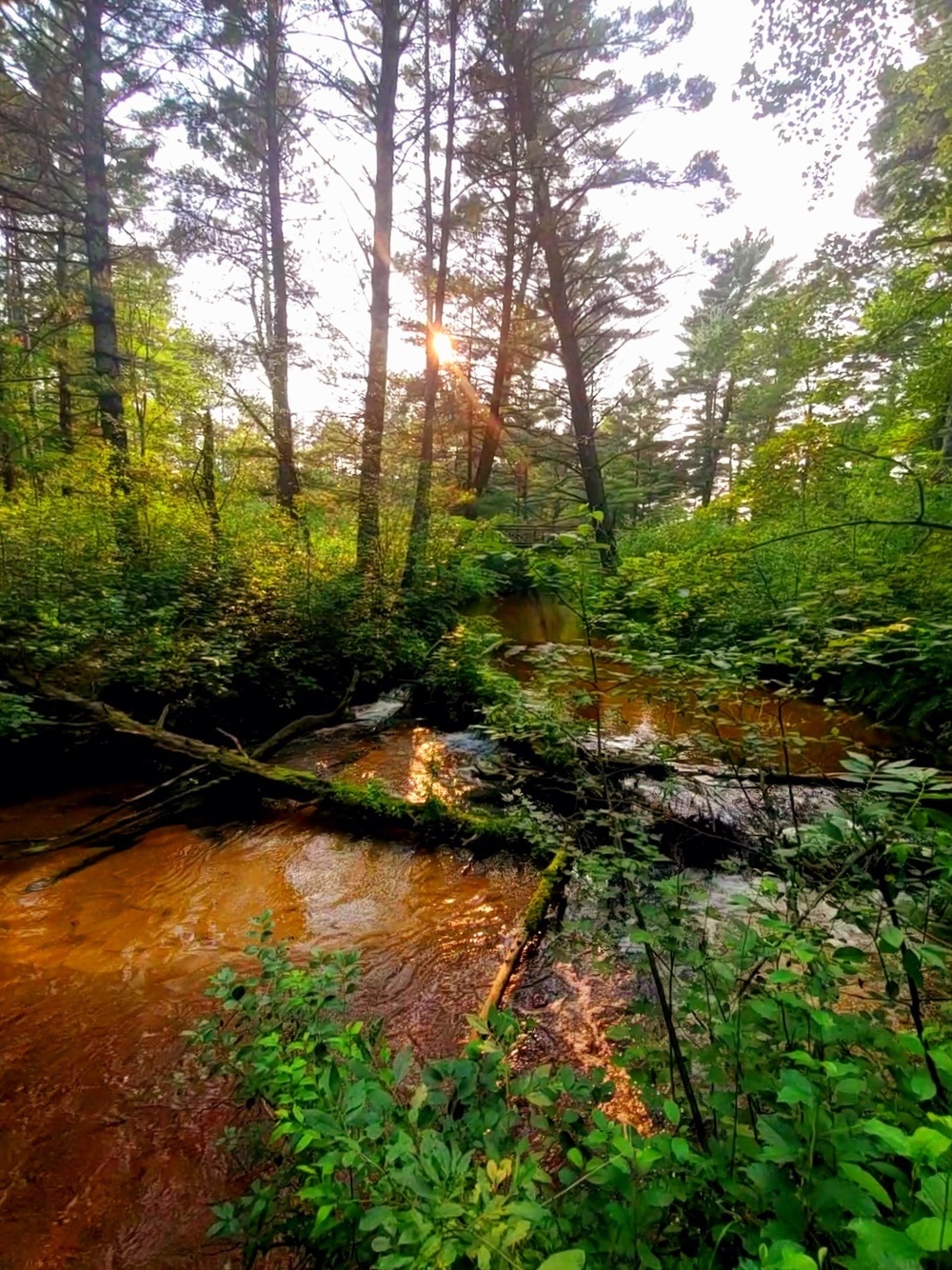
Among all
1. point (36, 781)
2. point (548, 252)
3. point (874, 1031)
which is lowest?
point (36, 781)

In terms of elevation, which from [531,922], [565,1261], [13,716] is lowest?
[531,922]

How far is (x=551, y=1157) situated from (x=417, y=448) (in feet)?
35.6

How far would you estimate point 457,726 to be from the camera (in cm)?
684

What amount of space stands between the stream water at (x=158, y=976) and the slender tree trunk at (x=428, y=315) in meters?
5.10

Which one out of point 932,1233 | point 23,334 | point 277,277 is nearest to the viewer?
point 932,1233

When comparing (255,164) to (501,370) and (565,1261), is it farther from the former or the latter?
(565,1261)

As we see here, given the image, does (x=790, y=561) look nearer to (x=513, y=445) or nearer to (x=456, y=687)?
(x=456, y=687)

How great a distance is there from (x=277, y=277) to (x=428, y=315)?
3.50 meters

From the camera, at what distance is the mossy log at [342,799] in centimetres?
414

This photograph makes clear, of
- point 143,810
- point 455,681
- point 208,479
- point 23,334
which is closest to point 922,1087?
point 143,810

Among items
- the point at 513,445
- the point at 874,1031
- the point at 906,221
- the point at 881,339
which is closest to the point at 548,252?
the point at 513,445

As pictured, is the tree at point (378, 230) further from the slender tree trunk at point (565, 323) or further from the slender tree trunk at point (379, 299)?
the slender tree trunk at point (565, 323)

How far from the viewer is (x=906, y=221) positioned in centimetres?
605

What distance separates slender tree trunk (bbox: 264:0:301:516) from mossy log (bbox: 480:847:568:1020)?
7463 millimetres
